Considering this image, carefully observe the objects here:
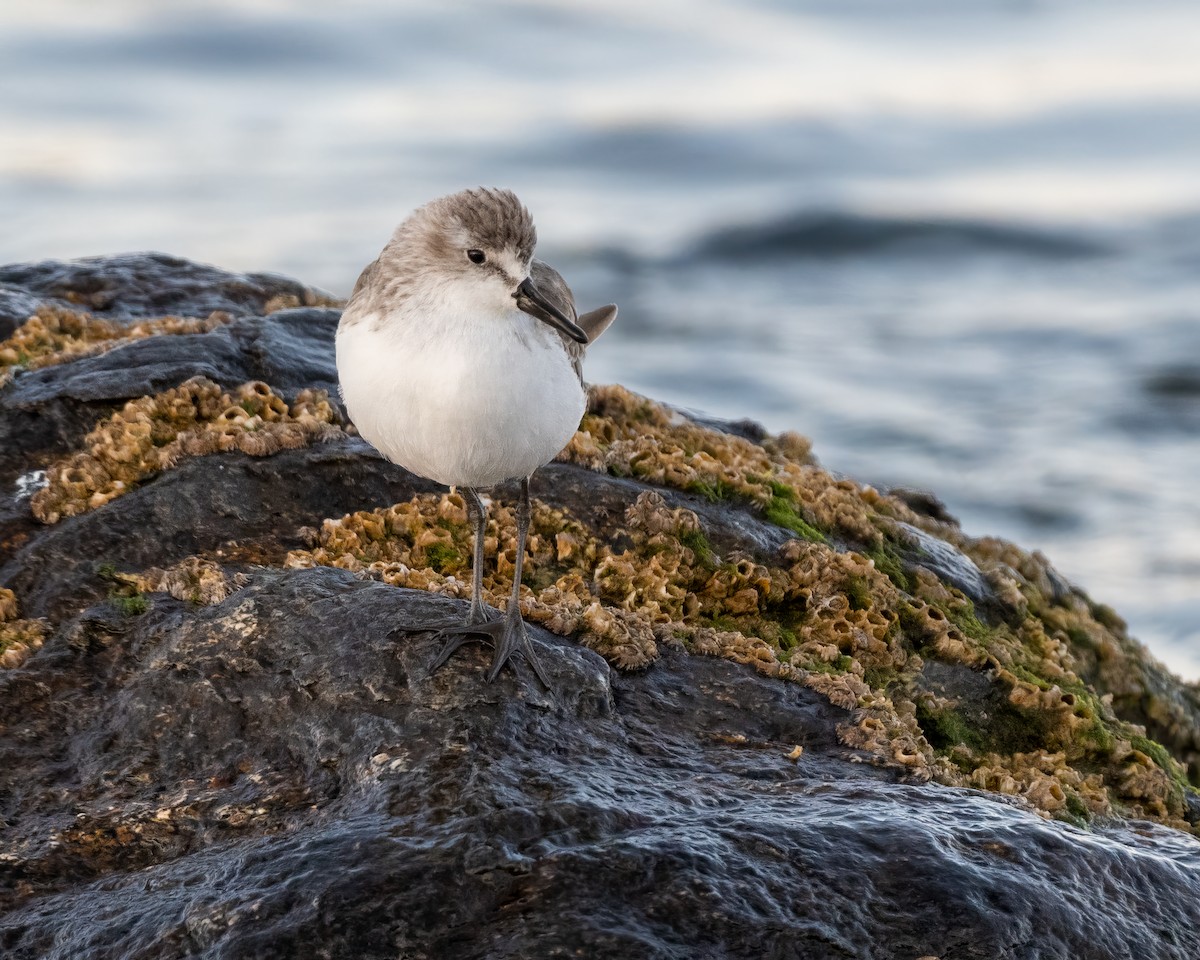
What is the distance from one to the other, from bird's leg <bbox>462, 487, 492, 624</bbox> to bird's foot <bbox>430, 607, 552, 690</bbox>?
0.16 feet

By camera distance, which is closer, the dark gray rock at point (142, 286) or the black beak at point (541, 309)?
the black beak at point (541, 309)

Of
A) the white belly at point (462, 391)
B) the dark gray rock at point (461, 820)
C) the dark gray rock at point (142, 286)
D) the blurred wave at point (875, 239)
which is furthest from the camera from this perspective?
the blurred wave at point (875, 239)

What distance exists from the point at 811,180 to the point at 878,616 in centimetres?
1877

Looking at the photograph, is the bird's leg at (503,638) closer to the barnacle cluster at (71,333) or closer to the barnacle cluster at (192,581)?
the barnacle cluster at (192,581)

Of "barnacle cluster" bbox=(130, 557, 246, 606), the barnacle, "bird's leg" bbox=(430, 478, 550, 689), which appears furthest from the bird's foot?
the barnacle

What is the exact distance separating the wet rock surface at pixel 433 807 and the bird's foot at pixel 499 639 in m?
0.05

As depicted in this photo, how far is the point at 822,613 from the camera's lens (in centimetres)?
631

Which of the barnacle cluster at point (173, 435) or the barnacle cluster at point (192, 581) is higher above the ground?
the barnacle cluster at point (173, 435)

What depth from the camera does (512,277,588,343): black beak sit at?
17.0 ft

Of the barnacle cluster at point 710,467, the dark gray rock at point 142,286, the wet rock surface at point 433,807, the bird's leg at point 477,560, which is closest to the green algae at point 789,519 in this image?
the barnacle cluster at point 710,467

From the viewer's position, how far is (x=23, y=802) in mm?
4863

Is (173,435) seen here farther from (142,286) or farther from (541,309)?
(142,286)

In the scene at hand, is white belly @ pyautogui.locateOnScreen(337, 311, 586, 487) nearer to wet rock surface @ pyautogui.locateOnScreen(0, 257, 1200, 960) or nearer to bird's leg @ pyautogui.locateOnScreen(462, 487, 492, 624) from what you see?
bird's leg @ pyautogui.locateOnScreen(462, 487, 492, 624)

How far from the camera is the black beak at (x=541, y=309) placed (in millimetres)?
5168
